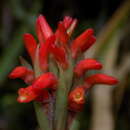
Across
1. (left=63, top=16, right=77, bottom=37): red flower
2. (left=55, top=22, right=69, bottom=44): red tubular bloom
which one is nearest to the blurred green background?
(left=63, top=16, right=77, bottom=37): red flower

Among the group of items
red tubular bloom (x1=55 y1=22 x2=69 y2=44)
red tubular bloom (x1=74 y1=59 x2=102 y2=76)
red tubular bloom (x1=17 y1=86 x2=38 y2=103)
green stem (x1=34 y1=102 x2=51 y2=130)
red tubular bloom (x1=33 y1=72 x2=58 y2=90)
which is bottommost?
green stem (x1=34 y1=102 x2=51 y2=130)

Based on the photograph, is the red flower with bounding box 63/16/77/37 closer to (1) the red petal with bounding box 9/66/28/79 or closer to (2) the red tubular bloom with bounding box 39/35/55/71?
(2) the red tubular bloom with bounding box 39/35/55/71

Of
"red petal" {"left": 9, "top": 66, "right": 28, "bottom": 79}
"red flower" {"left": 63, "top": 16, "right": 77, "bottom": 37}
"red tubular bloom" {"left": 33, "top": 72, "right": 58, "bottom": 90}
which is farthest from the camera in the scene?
"red flower" {"left": 63, "top": 16, "right": 77, "bottom": 37}

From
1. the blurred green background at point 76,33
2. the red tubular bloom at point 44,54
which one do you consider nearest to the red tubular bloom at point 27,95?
the red tubular bloom at point 44,54

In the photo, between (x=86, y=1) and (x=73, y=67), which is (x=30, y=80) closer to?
(x=73, y=67)

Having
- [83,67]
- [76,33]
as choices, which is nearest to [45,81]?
[83,67]

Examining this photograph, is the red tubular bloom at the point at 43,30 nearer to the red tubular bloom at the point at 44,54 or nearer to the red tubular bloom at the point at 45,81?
the red tubular bloom at the point at 44,54

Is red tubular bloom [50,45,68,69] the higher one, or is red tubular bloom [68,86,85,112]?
red tubular bloom [50,45,68,69]
